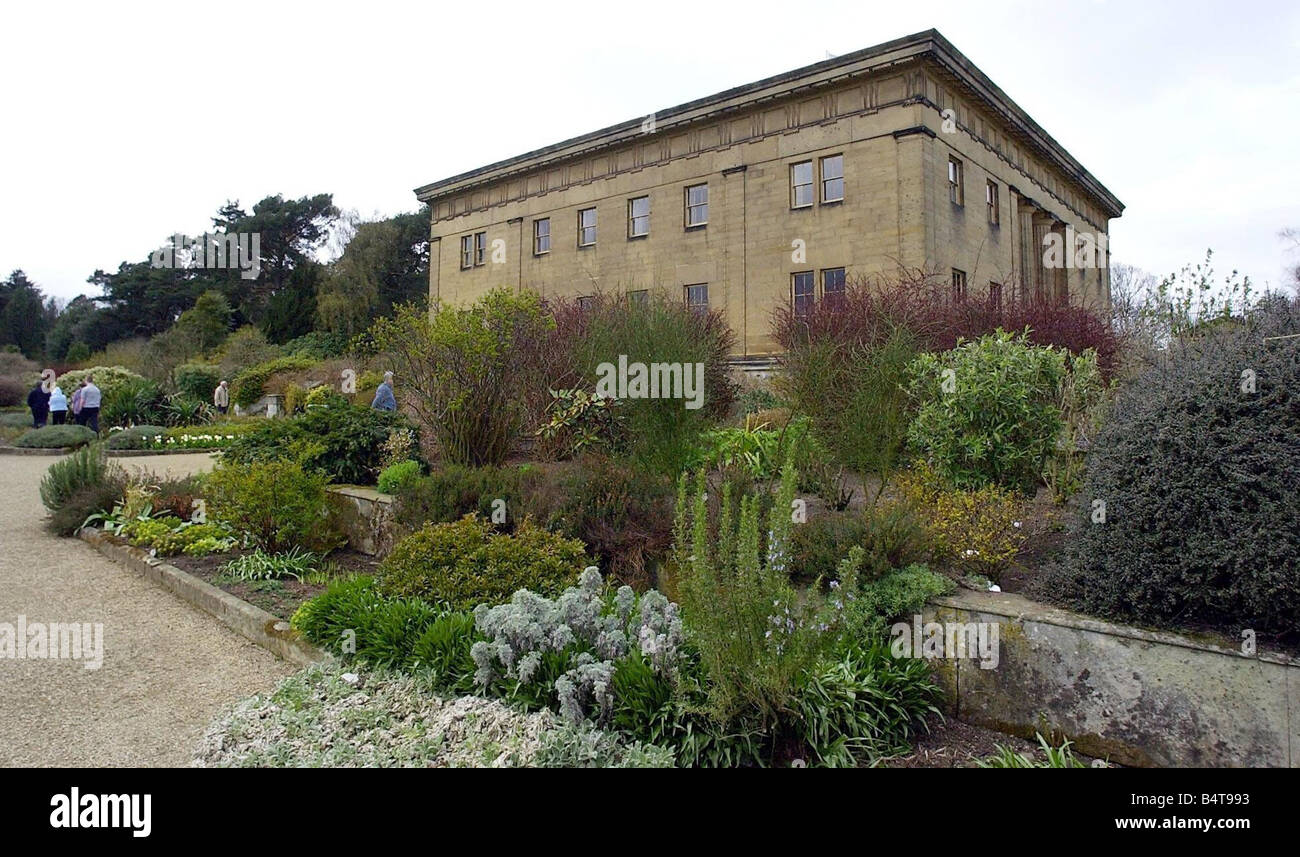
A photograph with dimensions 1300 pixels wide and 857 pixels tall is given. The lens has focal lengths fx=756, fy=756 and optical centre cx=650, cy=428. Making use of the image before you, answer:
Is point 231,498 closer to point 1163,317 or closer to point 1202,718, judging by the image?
point 1202,718

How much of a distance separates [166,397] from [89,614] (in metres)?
22.6

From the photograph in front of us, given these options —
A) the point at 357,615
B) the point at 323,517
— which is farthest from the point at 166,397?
the point at 357,615

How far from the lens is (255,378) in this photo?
29.4 metres

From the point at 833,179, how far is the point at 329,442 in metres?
17.8

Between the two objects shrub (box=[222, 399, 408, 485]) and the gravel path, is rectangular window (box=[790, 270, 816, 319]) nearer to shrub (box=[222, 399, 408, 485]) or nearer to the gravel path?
shrub (box=[222, 399, 408, 485])

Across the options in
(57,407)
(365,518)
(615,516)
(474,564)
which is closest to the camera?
(474,564)

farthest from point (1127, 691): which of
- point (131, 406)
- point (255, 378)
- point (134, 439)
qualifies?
point (255, 378)

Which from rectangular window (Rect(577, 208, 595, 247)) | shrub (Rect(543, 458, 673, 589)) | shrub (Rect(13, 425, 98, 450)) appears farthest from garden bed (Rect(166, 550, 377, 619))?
rectangular window (Rect(577, 208, 595, 247))

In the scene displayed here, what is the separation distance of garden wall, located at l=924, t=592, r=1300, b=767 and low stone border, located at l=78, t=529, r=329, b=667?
4.02m

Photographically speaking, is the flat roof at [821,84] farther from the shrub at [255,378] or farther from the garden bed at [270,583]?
the garden bed at [270,583]

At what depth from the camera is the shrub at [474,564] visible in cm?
514

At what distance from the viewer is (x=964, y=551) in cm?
510

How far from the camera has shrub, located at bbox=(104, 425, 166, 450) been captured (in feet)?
61.7

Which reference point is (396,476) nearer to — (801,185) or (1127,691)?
(1127,691)
